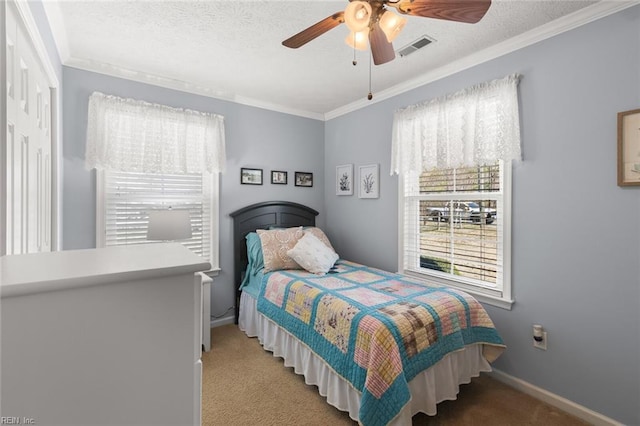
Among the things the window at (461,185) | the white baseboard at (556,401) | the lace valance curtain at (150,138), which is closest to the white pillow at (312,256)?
the window at (461,185)

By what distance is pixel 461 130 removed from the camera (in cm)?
255

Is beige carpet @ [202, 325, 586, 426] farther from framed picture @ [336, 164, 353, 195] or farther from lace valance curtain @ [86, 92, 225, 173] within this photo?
framed picture @ [336, 164, 353, 195]

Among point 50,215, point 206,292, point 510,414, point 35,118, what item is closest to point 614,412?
point 510,414

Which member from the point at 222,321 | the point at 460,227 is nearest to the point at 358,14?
the point at 460,227

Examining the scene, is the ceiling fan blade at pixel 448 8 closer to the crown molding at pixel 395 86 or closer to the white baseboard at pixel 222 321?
the crown molding at pixel 395 86

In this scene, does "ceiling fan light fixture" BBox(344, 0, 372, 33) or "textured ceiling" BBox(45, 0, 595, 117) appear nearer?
"ceiling fan light fixture" BBox(344, 0, 372, 33)

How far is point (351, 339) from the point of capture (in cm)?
185

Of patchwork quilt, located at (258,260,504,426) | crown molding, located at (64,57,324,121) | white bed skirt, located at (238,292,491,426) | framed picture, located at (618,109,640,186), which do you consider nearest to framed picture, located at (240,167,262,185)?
crown molding, located at (64,57,324,121)

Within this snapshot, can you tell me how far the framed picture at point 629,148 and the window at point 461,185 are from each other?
0.55m

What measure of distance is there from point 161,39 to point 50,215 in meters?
1.49

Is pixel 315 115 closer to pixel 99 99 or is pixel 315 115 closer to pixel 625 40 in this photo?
pixel 99 99

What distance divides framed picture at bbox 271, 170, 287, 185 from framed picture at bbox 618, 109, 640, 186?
299 centimetres

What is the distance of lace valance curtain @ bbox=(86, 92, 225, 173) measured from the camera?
265 cm

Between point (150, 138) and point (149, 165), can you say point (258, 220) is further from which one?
point (150, 138)
